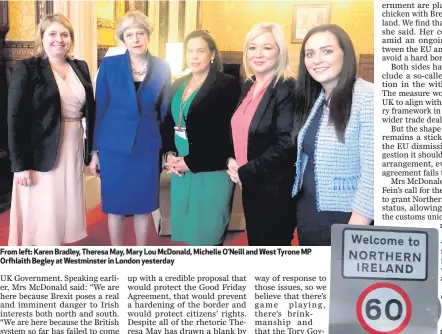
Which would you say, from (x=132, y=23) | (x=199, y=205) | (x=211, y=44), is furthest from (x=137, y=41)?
(x=199, y=205)

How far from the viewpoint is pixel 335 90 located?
0.97 metres

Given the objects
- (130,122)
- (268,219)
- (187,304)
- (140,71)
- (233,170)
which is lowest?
(187,304)

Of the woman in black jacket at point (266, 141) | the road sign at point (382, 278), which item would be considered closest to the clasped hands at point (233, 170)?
the woman in black jacket at point (266, 141)

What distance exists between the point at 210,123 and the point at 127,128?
6.9 inches

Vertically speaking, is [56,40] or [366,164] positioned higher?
[56,40]

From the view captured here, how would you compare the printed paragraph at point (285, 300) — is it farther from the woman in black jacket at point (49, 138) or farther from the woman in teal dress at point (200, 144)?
the woman in black jacket at point (49, 138)

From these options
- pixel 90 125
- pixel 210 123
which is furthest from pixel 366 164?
pixel 90 125

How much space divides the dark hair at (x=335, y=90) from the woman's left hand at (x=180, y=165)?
0.24 meters

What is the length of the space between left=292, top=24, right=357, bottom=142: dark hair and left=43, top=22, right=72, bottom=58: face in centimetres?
48

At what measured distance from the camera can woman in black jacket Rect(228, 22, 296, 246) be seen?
97 centimetres

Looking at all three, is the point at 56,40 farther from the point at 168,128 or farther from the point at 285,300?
the point at 285,300

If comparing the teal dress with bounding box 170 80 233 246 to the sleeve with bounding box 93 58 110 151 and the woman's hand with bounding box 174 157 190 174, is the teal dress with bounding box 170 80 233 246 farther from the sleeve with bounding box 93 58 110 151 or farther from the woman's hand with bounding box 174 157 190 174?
the sleeve with bounding box 93 58 110 151

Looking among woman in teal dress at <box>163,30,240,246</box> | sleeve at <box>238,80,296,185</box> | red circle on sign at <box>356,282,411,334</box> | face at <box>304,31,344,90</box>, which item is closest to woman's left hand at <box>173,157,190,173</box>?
woman in teal dress at <box>163,30,240,246</box>

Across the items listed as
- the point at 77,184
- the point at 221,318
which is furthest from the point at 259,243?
the point at 77,184
